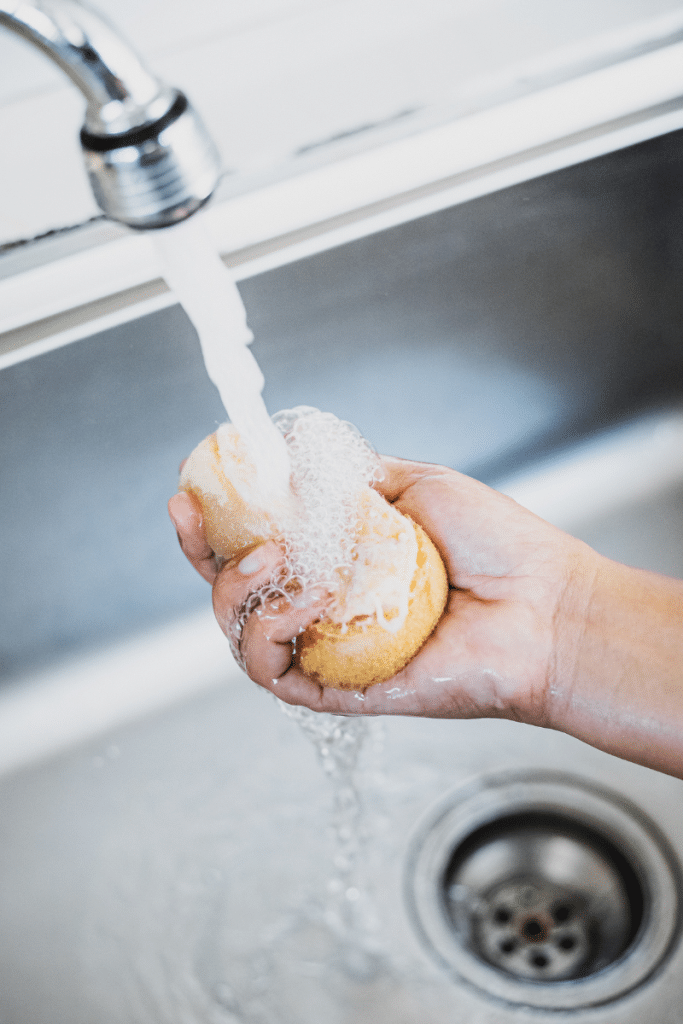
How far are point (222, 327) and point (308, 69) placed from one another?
1.75 ft

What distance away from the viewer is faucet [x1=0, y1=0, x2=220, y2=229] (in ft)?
1.05

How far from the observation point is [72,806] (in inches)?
33.8

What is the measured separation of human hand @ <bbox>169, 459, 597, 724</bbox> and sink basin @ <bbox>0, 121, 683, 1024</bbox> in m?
0.14

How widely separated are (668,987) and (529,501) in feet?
1.70

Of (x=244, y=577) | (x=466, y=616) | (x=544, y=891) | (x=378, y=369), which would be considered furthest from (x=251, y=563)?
(x=544, y=891)

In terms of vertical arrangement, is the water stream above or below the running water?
below

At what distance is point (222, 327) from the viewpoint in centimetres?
47

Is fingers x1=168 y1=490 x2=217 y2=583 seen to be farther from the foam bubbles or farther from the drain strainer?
the drain strainer

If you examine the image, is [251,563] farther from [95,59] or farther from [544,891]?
[544,891]

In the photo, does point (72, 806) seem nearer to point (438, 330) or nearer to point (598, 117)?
point (438, 330)

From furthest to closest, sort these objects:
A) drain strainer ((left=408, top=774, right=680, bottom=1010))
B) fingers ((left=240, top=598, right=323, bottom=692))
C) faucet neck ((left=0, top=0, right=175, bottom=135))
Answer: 1. drain strainer ((left=408, top=774, right=680, bottom=1010))
2. fingers ((left=240, top=598, right=323, bottom=692))
3. faucet neck ((left=0, top=0, right=175, bottom=135))

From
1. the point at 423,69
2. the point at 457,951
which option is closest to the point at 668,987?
the point at 457,951

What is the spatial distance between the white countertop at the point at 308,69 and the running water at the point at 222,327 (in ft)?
0.84

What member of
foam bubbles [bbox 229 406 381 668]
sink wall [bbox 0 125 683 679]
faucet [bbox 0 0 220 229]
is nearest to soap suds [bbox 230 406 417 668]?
foam bubbles [bbox 229 406 381 668]
